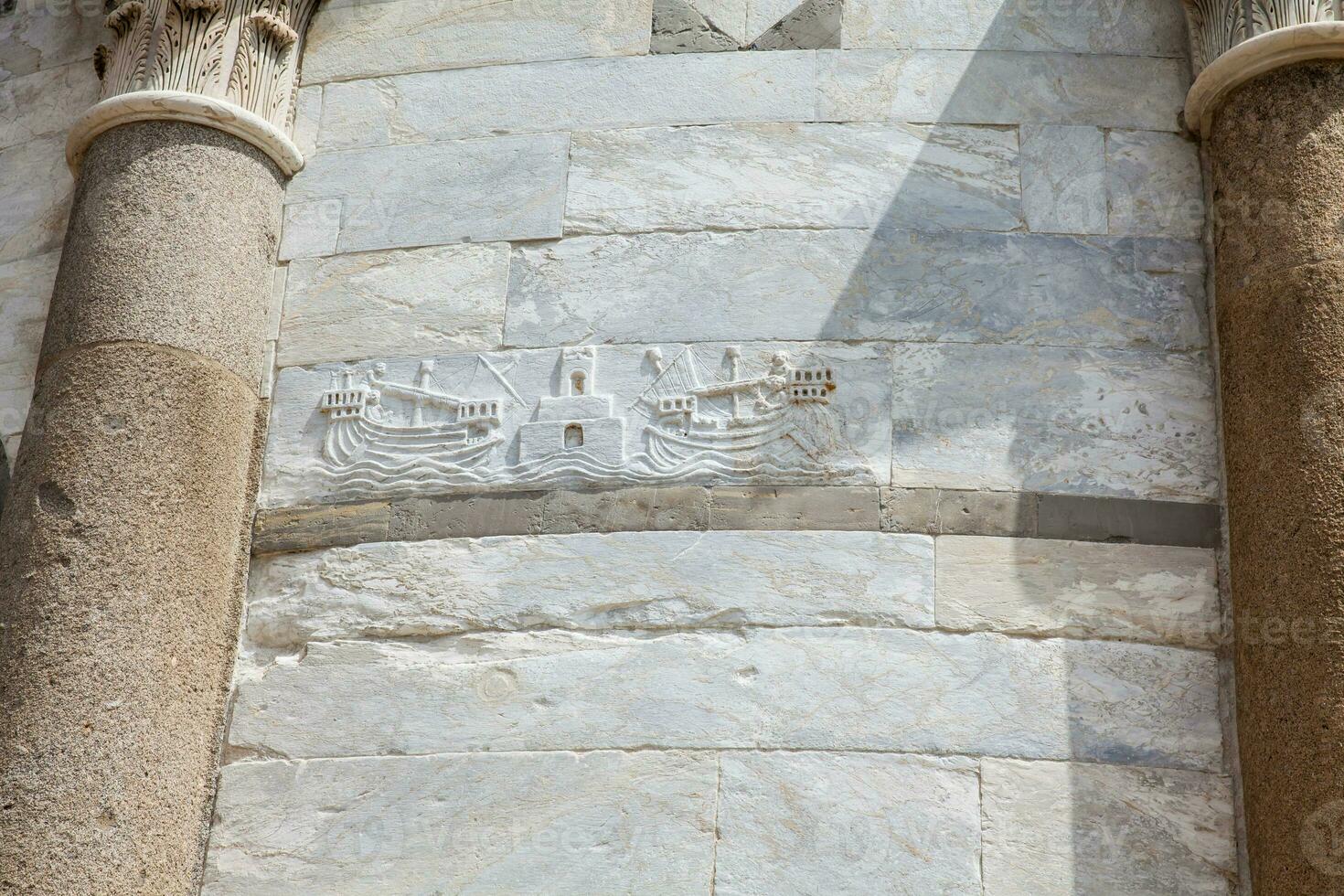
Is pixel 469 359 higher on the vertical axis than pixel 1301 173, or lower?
lower

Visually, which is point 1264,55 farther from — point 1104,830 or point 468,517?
point 468,517

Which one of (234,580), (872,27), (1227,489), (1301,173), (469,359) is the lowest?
(234,580)

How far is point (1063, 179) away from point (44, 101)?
12.3ft

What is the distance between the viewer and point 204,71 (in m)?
5.59

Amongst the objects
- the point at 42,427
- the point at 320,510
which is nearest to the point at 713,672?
the point at 320,510

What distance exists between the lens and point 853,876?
4387mm

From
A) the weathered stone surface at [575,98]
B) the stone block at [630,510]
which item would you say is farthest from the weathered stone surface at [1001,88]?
the stone block at [630,510]

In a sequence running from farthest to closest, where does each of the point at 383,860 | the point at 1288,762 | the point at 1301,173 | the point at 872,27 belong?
the point at 872,27
the point at 1301,173
the point at 383,860
the point at 1288,762

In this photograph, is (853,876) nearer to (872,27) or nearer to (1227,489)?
(1227,489)

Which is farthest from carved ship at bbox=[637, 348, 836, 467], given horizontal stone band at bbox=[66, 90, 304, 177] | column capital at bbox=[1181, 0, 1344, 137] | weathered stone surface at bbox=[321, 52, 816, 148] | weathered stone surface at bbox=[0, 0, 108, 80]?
weathered stone surface at bbox=[0, 0, 108, 80]

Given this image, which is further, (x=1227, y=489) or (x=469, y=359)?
(x=469, y=359)

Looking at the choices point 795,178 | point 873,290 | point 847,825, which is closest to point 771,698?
point 847,825

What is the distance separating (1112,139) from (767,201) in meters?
1.14

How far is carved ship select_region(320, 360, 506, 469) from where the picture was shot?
514 centimetres
